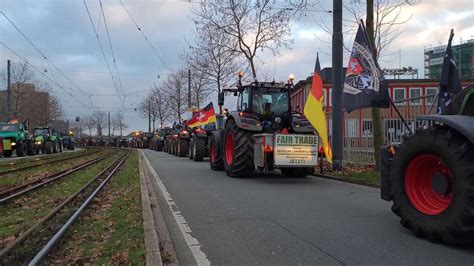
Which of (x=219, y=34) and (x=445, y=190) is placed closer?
(x=445, y=190)

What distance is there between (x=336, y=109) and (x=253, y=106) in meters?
2.66

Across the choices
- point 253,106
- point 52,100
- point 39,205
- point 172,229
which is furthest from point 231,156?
point 52,100

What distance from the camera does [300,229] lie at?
7.02 meters

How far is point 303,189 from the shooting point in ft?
38.6

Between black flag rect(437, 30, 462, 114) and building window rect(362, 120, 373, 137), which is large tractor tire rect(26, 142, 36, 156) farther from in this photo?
black flag rect(437, 30, 462, 114)

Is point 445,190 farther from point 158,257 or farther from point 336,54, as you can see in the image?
point 336,54

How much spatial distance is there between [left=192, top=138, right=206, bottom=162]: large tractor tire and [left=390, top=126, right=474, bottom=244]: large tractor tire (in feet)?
58.8

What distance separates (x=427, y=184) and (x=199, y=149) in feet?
60.2

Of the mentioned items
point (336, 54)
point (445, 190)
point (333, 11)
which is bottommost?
point (445, 190)

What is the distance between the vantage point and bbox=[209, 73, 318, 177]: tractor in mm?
13305

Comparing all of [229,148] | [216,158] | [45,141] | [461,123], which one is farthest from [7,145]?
[461,123]

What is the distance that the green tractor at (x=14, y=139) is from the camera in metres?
32.8

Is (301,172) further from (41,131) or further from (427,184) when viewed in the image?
(41,131)

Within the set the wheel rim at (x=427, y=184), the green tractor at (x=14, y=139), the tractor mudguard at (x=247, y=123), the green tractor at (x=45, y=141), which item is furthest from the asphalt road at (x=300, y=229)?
the green tractor at (x=45, y=141)
